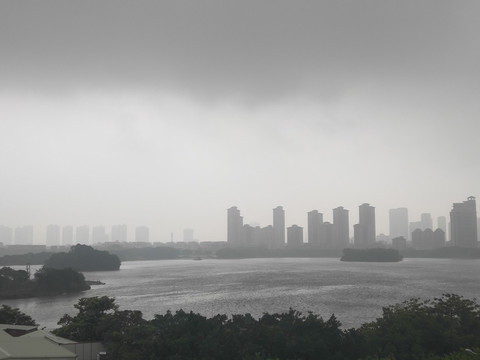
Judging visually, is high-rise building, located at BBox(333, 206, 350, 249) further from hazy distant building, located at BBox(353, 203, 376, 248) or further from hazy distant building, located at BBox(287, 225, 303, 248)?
hazy distant building, located at BBox(287, 225, 303, 248)

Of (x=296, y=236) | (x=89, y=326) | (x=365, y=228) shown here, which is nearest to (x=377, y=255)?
(x=365, y=228)

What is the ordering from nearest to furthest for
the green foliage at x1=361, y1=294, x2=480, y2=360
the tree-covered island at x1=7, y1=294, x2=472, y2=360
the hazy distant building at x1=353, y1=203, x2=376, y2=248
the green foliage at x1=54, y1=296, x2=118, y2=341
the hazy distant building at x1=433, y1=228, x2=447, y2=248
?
the tree-covered island at x1=7, y1=294, x2=472, y2=360 < the green foliage at x1=361, y1=294, x2=480, y2=360 < the green foliage at x1=54, y1=296, x2=118, y2=341 < the hazy distant building at x1=433, y1=228, x2=447, y2=248 < the hazy distant building at x1=353, y1=203, x2=376, y2=248

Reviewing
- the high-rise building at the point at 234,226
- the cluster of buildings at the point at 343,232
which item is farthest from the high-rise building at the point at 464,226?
the high-rise building at the point at 234,226

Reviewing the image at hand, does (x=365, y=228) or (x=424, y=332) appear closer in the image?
(x=424, y=332)

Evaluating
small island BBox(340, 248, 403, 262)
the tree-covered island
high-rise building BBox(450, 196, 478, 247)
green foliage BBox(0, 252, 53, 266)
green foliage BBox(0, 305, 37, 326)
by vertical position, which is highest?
high-rise building BBox(450, 196, 478, 247)

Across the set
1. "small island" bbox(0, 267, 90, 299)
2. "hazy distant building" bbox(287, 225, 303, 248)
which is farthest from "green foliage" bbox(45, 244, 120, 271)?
"hazy distant building" bbox(287, 225, 303, 248)

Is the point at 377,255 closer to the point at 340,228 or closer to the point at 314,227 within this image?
the point at 340,228
